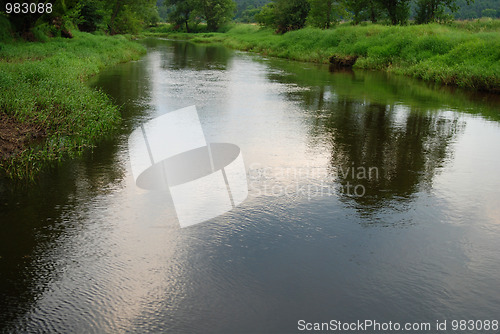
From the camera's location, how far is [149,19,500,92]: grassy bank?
20.4m

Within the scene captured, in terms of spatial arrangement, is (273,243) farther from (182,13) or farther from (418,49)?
(182,13)

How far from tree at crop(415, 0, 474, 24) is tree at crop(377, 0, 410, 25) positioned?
4.11 feet

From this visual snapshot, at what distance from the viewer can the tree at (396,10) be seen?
41625 millimetres

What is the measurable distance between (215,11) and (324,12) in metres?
35.2

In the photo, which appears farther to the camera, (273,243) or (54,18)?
(54,18)

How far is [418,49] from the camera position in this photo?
25.0 m

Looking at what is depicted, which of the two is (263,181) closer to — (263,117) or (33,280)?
(33,280)

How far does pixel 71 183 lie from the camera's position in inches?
295

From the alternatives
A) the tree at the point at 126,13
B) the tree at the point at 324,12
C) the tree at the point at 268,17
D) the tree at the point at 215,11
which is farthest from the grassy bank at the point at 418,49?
the tree at the point at 215,11

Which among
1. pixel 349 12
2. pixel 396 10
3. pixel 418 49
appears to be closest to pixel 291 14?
pixel 349 12

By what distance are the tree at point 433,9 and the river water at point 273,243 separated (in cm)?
3207

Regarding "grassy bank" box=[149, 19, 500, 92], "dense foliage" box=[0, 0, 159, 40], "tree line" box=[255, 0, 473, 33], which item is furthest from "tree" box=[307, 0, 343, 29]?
"dense foliage" box=[0, 0, 159, 40]

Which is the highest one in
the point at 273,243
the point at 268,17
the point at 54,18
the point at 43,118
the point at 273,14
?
the point at 273,14

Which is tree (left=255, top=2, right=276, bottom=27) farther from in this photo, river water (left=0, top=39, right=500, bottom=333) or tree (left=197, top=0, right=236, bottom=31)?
river water (left=0, top=39, right=500, bottom=333)
